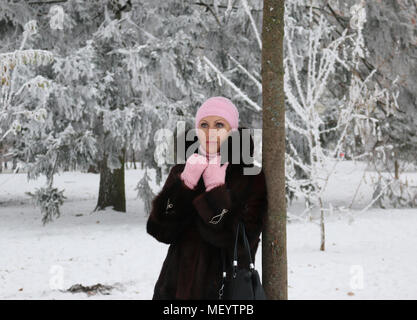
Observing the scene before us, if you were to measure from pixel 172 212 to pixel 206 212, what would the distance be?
0.23 meters

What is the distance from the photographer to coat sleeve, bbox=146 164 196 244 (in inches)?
105

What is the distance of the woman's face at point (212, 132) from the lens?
2740mm

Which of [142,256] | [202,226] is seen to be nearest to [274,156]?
[202,226]

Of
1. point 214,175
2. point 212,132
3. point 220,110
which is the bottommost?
point 214,175

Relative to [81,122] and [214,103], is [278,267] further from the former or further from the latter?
[81,122]

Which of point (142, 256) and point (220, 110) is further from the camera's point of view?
point (142, 256)

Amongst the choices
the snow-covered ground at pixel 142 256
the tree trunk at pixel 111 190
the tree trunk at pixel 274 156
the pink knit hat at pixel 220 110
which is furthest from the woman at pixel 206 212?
the tree trunk at pixel 111 190

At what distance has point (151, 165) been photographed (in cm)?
1145

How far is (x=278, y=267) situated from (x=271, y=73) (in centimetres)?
122

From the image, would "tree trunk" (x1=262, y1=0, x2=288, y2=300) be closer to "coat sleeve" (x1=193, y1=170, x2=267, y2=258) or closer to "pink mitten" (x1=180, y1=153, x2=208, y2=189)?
"coat sleeve" (x1=193, y1=170, x2=267, y2=258)

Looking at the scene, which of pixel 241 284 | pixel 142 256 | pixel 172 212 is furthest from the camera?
pixel 142 256

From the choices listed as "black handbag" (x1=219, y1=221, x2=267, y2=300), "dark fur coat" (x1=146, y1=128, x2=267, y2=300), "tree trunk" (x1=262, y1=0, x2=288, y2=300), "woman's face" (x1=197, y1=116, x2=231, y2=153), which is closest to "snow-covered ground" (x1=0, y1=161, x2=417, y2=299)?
"tree trunk" (x1=262, y1=0, x2=288, y2=300)

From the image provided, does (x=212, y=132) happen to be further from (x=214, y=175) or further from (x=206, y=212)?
(x=206, y=212)

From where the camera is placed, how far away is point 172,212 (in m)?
2.68
